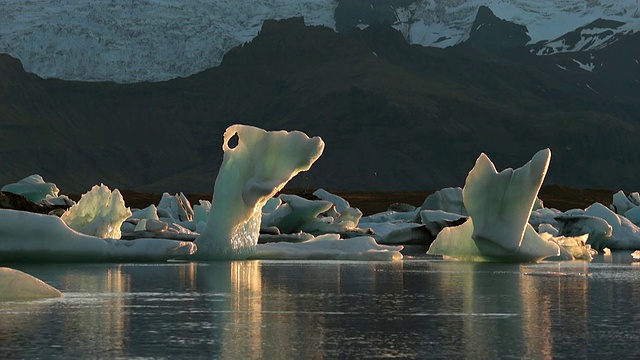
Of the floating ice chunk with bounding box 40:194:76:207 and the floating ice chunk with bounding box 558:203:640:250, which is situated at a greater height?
the floating ice chunk with bounding box 40:194:76:207

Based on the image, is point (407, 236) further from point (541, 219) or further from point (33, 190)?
point (33, 190)

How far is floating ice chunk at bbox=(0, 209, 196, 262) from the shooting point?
2977 cm

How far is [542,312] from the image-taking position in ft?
62.4

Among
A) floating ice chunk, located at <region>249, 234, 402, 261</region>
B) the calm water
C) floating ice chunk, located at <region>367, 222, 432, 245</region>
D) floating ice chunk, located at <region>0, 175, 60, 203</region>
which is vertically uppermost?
floating ice chunk, located at <region>0, 175, 60, 203</region>

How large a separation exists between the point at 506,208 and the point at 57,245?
11565mm

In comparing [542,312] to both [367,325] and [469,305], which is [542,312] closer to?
[469,305]

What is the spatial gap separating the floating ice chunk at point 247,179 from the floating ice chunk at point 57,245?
0.92m

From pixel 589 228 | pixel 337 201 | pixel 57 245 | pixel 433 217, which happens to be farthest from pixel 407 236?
pixel 57 245

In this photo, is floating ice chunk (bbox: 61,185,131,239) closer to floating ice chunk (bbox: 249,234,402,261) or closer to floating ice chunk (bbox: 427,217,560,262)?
floating ice chunk (bbox: 249,234,402,261)

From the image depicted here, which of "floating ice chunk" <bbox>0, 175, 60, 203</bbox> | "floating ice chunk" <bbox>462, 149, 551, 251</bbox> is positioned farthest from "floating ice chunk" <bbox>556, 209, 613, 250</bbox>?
"floating ice chunk" <bbox>0, 175, 60, 203</bbox>

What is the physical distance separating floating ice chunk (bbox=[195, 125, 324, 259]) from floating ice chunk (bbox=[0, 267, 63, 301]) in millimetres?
11178

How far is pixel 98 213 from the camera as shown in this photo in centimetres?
3800

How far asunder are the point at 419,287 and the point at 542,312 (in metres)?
5.48

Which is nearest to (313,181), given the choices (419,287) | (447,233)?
(447,233)
